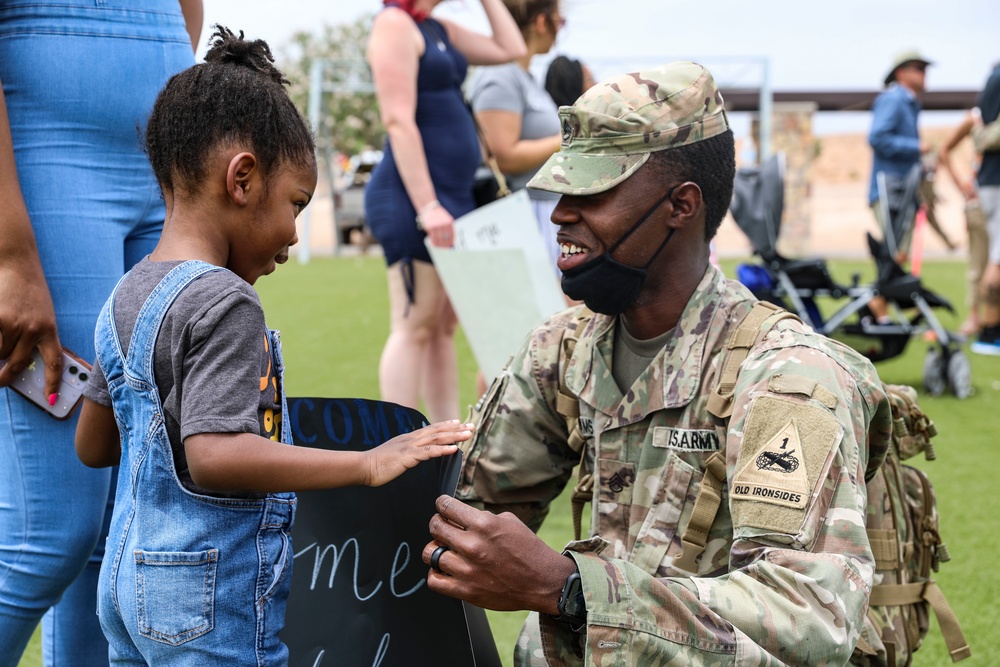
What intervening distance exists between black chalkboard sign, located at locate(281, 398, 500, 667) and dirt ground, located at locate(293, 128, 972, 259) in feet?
12.8

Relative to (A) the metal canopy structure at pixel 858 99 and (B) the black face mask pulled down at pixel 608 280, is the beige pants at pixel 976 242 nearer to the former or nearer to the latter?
(B) the black face mask pulled down at pixel 608 280

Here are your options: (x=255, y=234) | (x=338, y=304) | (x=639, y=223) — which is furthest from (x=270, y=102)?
(x=338, y=304)

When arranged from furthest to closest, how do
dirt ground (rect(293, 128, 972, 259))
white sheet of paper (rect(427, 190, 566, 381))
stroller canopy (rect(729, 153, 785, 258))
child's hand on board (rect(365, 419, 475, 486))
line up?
dirt ground (rect(293, 128, 972, 259))
stroller canopy (rect(729, 153, 785, 258))
white sheet of paper (rect(427, 190, 566, 381))
child's hand on board (rect(365, 419, 475, 486))

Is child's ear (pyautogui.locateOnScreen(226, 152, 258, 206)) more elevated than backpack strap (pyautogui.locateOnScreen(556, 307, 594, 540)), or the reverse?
child's ear (pyautogui.locateOnScreen(226, 152, 258, 206))

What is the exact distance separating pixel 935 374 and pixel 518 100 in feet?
12.6

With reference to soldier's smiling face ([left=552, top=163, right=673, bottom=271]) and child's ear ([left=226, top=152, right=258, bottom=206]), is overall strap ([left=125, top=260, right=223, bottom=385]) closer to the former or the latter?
child's ear ([left=226, top=152, right=258, bottom=206])

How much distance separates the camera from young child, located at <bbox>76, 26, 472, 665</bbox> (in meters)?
1.59

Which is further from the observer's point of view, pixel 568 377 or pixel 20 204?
pixel 568 377

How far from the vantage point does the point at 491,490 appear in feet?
7.87

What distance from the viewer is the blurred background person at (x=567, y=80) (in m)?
Result: 4.71

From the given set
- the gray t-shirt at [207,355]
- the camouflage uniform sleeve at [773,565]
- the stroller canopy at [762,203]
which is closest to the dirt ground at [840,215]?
the stroller canopy at [762,203]

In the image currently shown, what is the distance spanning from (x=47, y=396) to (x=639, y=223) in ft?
3.84

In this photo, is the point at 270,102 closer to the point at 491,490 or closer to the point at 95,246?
the point at 95,246

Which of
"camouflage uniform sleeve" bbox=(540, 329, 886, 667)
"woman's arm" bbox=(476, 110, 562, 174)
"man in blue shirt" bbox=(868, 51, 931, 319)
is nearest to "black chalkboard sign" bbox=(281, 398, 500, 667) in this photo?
"camouflage uniform sleeve" bbox=(540, 329, 886, 667)
